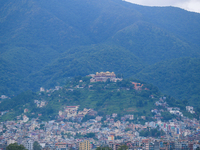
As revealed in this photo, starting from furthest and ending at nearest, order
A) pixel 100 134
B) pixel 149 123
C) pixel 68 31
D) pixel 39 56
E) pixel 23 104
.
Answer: pixel 68 31 < pixel 39 56 < pixel 23 104 < pixel 149 123 < pixel 100 134

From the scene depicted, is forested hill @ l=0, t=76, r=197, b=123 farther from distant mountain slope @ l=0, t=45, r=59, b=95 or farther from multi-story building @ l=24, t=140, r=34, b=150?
multi-story building @ l=24, t=140, r=34, b=150

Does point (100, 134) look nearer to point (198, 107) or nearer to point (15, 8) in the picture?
point (198, 107)

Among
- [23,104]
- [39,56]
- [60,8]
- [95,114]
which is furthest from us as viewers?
[60,8]

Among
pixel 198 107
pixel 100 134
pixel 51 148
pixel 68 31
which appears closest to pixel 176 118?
pixel 198 107

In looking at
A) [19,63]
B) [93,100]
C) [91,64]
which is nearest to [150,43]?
[91,64]

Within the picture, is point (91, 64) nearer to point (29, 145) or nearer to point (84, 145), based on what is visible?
point (29, 145)

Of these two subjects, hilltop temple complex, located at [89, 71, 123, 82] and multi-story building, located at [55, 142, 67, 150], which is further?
hilltop temple complex, located at [89, 71, 123, 82]

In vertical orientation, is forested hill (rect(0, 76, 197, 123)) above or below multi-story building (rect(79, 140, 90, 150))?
above

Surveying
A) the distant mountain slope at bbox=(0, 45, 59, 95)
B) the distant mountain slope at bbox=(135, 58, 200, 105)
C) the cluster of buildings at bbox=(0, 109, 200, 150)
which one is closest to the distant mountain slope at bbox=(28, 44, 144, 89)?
the distant mountain slope at bbox=(0, 45, 59, 95)
